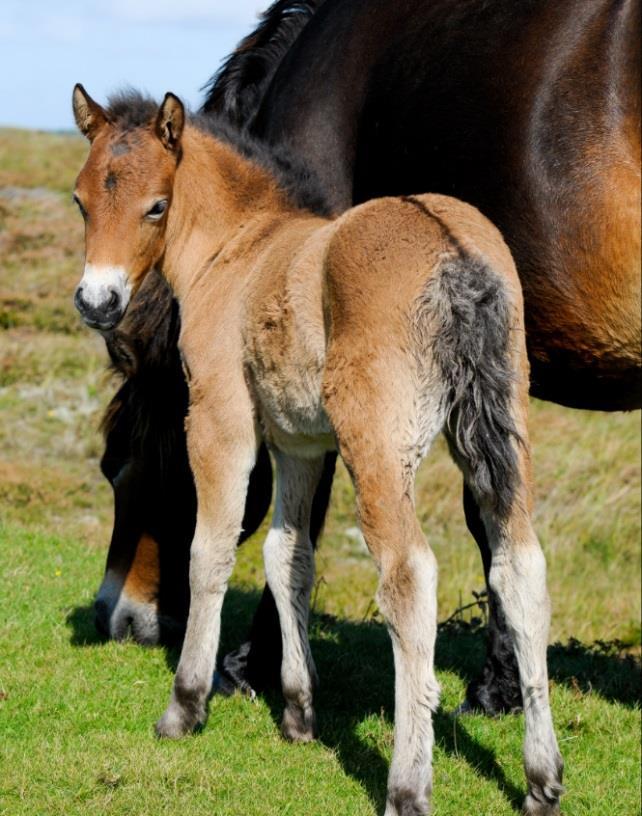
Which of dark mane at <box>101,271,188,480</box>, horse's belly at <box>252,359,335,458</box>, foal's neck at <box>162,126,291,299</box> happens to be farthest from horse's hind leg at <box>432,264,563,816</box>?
dark mane at <box>101,271,188,480</box>

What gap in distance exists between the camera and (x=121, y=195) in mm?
4238

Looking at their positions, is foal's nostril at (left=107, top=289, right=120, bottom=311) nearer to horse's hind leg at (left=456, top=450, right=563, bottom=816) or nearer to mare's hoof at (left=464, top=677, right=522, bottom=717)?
horse's hind leg at (left=456, top=450, right=563, bottom=816)

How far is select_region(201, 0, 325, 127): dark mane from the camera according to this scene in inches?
220

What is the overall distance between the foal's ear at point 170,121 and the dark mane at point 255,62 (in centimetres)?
110

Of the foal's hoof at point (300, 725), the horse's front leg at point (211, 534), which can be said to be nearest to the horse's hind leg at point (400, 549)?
the horse's front leg at point (211, 534)

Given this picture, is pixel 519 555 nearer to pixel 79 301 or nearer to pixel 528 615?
pixel 528 615

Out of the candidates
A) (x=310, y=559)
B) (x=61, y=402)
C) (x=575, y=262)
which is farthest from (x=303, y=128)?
(x=61, y=402)

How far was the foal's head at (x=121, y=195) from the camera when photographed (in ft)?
13.4

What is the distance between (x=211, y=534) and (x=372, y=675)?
1.47m

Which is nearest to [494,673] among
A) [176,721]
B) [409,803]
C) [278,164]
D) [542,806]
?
[542,806]

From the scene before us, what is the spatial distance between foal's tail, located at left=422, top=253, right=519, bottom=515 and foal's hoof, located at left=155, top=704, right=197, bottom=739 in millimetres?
1527

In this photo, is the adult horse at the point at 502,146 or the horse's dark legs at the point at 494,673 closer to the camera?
the adult horse at the point at 502,146

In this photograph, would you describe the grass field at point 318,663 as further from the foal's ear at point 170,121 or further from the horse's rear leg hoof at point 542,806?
the foal's ear at point 170,121

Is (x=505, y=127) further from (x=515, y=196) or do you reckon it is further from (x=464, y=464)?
(x=464, y=464)
